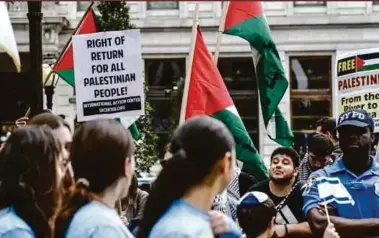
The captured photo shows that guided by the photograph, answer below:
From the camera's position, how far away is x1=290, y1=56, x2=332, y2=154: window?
28.7m

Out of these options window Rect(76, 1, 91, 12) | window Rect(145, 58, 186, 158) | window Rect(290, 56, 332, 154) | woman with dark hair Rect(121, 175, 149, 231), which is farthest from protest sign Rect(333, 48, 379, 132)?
window Rect(76, 1, 91, 12)

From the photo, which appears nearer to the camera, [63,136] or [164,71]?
[63,136]

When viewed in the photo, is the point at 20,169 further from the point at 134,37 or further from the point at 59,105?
the point at 59,105

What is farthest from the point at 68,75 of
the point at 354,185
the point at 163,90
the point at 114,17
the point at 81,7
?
the point at 81,7

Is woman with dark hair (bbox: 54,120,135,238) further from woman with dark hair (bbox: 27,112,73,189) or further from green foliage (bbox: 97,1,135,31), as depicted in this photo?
green foliage (bbox: 97,1,135,31)

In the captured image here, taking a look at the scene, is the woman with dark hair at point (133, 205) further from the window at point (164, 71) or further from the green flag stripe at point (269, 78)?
the window at point (164, 71)

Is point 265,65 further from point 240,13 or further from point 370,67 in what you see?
A: point 370,67

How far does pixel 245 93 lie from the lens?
28.9 m

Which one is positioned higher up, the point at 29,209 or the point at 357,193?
the point at 29,209

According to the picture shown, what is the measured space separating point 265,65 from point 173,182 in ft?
17.4

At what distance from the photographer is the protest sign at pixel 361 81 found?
8.35 meters

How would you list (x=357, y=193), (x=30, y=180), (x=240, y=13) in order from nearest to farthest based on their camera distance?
(x=30, y=180)
(x=357, y=193)
(x=240, y=13)

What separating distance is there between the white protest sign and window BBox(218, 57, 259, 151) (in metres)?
20.0

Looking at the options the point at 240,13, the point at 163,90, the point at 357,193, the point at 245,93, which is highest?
the point at 240,13
